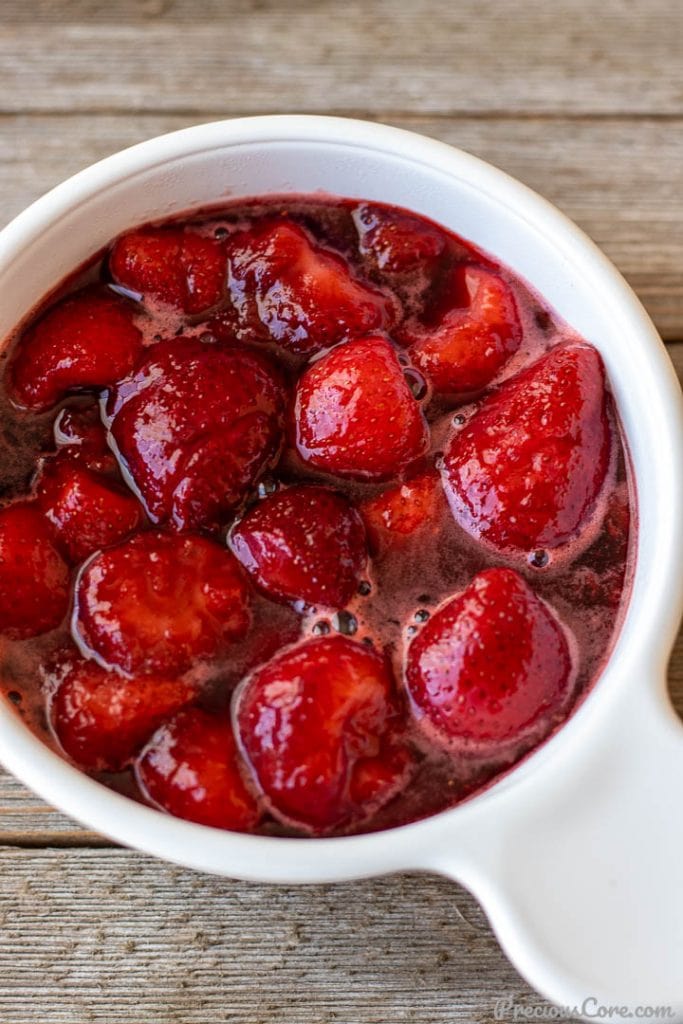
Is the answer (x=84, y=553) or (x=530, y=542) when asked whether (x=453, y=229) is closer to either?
(x=530, y=542)

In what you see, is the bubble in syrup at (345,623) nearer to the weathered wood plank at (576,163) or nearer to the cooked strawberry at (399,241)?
the cooked strawberry at (399,241)

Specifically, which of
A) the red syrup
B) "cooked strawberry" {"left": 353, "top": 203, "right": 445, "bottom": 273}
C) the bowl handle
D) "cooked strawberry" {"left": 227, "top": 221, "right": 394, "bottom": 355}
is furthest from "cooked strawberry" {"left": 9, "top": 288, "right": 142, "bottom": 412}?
the bowl handle

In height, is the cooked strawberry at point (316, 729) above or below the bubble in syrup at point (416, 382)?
below

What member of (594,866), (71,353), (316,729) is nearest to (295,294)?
(71,353)

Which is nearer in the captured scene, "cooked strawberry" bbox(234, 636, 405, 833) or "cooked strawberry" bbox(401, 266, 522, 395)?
"cooked strawberry" bbox(234, 636, 405, 833)

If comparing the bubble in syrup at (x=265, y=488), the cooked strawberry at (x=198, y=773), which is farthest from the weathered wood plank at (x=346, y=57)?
the cooked strawberry at (x=198, y=773)

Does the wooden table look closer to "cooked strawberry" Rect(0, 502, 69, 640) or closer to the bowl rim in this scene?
the bowl rim
